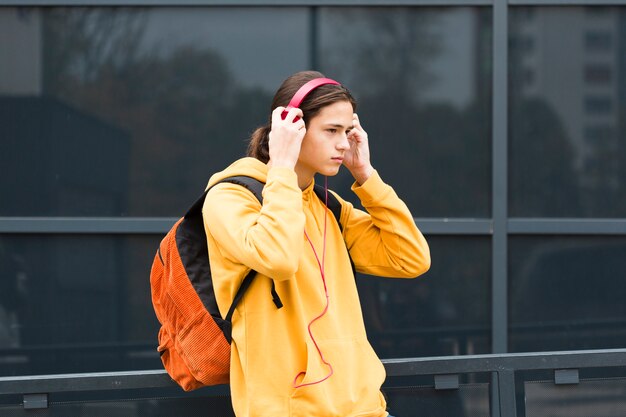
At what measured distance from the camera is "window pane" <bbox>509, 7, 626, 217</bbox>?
5.07 m

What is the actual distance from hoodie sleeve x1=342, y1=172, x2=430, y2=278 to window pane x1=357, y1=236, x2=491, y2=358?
211 cm

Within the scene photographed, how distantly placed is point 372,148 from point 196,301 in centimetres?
265

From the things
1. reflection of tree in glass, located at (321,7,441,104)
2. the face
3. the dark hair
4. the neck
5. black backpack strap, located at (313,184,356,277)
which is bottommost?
black backpack strap, located at (313,184,356,277)

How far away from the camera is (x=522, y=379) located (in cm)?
328

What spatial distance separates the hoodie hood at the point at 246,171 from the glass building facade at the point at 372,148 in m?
2.36

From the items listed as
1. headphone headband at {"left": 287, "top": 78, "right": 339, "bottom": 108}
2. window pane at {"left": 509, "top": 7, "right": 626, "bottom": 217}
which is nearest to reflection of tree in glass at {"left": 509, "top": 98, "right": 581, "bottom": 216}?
window pane at {"left": 509, "top": 7, "right": 626, "bottom": 217}

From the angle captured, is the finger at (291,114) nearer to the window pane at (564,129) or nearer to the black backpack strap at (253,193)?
the black backpack strap at (253,193)

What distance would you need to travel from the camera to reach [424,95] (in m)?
5.08

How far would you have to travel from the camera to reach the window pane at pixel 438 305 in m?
5.09

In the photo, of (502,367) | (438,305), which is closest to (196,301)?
(502,367)

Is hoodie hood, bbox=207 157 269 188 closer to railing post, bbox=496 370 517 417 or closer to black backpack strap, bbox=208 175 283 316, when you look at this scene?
black backpack strap, bbox=208 175 283 316

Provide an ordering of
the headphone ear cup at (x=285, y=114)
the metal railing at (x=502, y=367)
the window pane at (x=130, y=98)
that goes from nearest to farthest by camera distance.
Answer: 1. the headphone ear cup at (x=285, y=114)
2. the metal railing at (x=502, y=367)
3. the window pane at (x=130, y=98)

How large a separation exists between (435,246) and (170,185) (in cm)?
154

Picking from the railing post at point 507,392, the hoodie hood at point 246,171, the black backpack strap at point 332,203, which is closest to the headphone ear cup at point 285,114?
the hoodie hood at point 246,171
